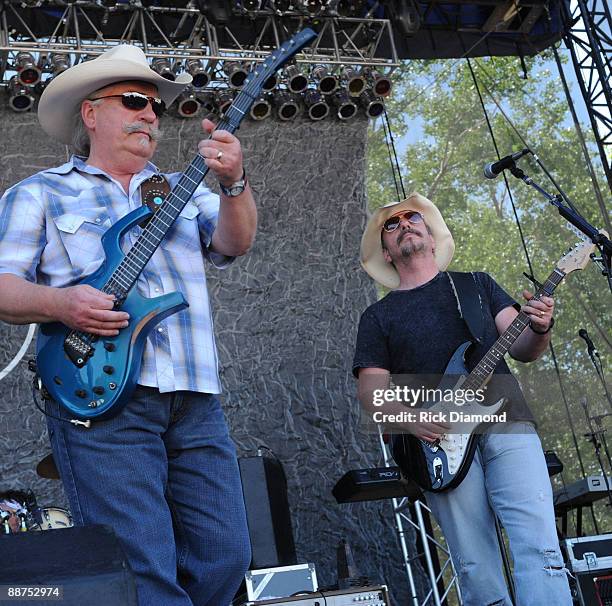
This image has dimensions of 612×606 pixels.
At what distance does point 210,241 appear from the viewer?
2.37 metres

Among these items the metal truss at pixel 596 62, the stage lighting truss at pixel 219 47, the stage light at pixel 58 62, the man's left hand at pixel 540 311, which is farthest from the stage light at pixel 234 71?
the man's left hand at pixel 540 311

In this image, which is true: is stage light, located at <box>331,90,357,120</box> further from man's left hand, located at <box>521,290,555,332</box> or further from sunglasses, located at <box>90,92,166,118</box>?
sunglasses, located at <box>90,92,166,118</box>

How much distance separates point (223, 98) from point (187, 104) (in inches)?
10.4

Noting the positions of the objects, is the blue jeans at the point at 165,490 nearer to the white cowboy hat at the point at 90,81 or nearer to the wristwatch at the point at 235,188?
the wristwatch at the point at 235,188

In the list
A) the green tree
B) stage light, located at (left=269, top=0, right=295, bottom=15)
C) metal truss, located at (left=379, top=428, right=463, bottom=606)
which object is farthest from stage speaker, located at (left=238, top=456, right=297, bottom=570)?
the green tree

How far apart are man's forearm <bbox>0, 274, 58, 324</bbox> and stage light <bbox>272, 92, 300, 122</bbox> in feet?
15.9

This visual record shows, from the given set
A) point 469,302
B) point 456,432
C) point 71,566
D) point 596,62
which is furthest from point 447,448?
point 596,62

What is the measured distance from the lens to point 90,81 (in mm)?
2400

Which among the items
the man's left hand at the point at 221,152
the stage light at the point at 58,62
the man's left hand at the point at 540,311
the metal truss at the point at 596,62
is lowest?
the man's left hand at the point at 540,311

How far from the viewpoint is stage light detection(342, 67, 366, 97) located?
679 cm

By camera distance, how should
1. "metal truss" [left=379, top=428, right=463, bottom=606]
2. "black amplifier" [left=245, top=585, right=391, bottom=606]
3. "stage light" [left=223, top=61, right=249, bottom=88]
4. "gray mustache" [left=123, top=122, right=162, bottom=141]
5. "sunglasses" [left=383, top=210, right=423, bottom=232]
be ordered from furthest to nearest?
"stage light" [left=223, top=61, right=249, bottom=88], "metal truss" [left=379, top=428, right=463, bottom=606], "sunglasses" [left=383, top=210, right=423, bottom=232], "black amplifier" [left=245, top=585, right=391, bottom=606], "gray mustache" [left=123, top=122, right=162, bottom=141]

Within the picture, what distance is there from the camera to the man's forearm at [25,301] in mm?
2055

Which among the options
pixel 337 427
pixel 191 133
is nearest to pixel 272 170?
pixel 191 133

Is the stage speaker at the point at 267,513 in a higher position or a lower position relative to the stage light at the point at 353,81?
lower
